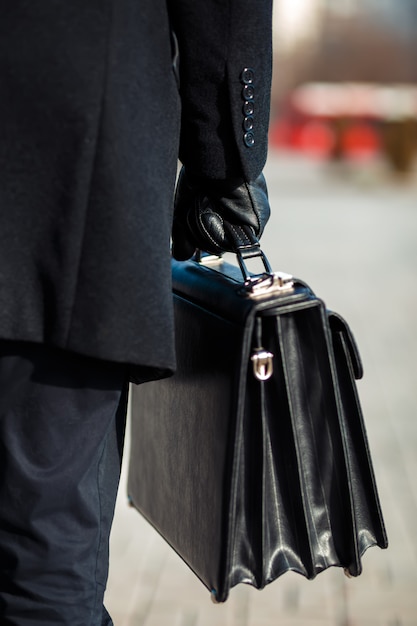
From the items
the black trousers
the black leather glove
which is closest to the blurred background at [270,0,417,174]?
the black leather glove

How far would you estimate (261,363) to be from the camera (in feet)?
5.09

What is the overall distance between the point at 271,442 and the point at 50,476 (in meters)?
0.37

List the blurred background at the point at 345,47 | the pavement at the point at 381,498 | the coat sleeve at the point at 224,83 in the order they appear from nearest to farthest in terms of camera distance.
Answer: the coat sleeve at the point at 224,83 < the pavement at the point at 381,498 < the blurred background at the point at 345,47

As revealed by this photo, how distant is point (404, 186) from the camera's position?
575 inches

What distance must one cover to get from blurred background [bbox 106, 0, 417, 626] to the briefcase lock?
1.08m

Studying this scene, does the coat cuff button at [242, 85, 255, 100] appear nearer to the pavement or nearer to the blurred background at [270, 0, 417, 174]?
the pavement

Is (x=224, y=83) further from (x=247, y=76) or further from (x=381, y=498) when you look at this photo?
(x=381, y=498)

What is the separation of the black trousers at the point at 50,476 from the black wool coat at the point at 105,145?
0.07m

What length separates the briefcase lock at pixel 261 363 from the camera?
1550 mm

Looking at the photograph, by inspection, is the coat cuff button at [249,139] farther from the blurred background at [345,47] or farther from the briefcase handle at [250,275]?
the blurred background at [345,47]

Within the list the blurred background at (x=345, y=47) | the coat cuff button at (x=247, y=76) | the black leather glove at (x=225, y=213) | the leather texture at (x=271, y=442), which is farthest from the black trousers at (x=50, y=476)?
the blurred background at (x=345, y=47)

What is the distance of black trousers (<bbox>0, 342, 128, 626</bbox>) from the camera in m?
1.51

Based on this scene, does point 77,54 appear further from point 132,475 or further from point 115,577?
point 115,577

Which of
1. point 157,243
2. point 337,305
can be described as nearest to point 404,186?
point 337,305
